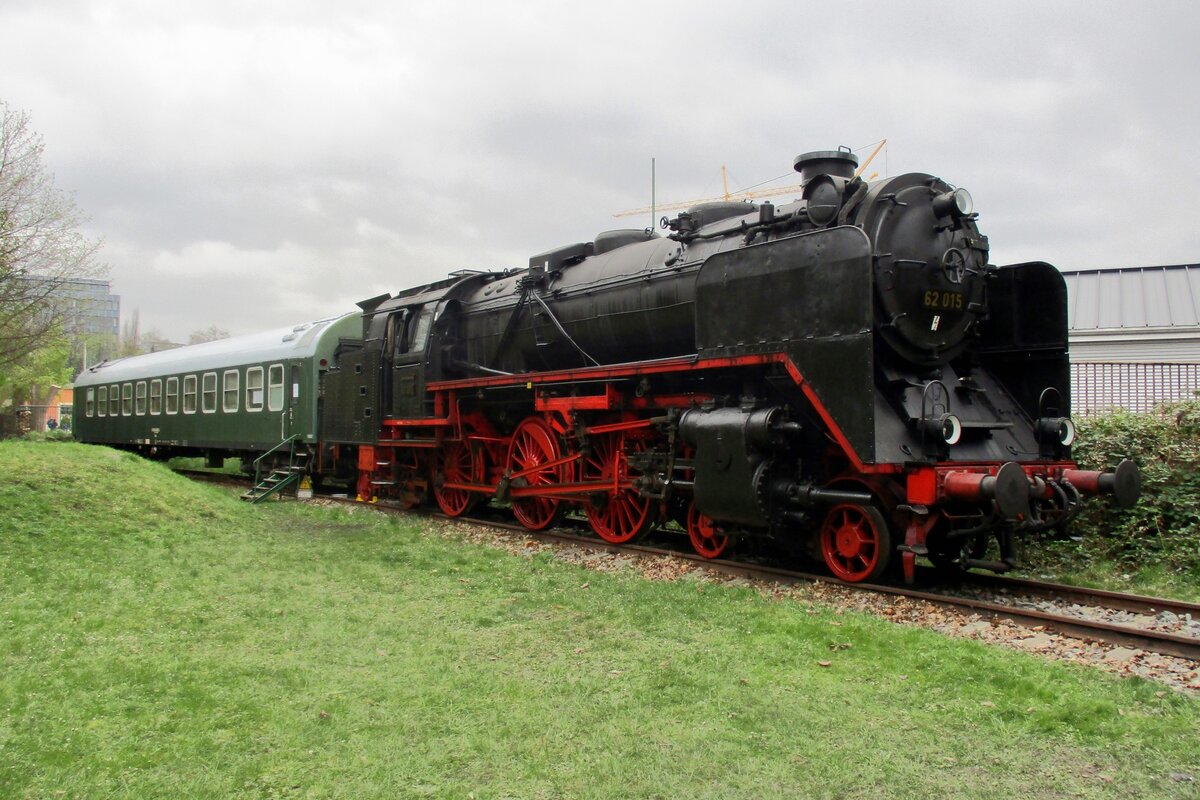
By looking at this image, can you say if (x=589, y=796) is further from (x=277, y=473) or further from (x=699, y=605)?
(x=277, y=473)

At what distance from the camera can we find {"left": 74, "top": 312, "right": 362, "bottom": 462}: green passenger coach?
679 inches

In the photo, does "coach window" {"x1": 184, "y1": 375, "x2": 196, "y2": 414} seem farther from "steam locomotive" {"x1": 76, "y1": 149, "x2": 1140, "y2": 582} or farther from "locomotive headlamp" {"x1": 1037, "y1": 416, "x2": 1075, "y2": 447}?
"locomotive headlamp" {"x1": 1037, "y1": 416, "x2": 1075, "y2": 447}

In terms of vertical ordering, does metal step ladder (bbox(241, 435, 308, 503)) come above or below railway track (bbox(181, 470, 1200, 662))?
above

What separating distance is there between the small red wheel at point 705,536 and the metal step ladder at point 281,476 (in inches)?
357

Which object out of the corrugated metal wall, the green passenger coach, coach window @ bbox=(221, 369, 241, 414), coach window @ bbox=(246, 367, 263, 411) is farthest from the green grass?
coach window @ bbox=(221, 369, 241, 414)

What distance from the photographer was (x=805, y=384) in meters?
7.19

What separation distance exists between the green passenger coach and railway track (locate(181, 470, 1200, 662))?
10889 mm

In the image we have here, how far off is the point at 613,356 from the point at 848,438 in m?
3.91

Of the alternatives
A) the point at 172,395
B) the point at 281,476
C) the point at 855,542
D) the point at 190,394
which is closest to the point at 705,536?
the point at 855,542

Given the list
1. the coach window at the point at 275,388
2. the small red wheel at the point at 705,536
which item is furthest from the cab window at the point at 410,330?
the small red wheel at the point at 705,536

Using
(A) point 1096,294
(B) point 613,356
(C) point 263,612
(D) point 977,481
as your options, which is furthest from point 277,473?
(A) point 1096,294

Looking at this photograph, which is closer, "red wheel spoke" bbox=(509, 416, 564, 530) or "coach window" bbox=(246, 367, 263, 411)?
"red wheel spoke" bbox=(509, 416, 564, 530)

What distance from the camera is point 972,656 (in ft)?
17.5

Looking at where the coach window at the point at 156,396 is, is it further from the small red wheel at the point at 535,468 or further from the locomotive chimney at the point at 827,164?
the locomotive chimney at the point at 827,164
